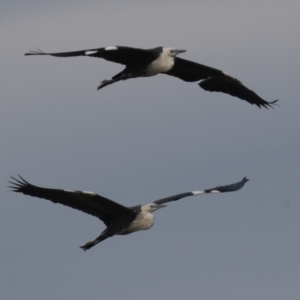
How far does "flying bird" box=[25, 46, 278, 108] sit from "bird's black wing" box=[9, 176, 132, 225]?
9.49ft

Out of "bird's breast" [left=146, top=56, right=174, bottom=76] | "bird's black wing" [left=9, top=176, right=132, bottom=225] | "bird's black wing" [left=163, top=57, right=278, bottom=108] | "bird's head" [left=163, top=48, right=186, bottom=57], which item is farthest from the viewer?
"bird's black wing" [left=163, top=57, right=278, bottom=108]

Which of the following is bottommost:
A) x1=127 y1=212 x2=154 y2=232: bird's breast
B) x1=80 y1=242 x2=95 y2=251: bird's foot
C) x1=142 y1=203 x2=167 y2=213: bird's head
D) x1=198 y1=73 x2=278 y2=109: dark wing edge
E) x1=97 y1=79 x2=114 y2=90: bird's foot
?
x1=80 y1=242 x2=95 y2=251: bird's foot

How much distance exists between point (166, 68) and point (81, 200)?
14.6 feet

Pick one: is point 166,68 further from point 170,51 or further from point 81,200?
point 81,200

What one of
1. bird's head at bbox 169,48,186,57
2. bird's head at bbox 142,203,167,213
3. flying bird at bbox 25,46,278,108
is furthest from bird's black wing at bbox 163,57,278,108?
bird's head at bbox 142,203,167,213

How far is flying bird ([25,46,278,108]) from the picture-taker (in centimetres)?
2938

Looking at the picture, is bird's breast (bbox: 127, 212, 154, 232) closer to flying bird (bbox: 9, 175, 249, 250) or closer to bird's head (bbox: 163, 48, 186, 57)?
flying bird (bbox: 9, 175, 249, 250)

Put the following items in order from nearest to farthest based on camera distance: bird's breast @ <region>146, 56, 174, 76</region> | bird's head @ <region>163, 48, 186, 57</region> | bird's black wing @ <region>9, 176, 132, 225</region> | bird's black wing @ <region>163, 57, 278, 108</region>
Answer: bird's black wing @ <region>9, 176, 132, 225</region>
bird's breast @ <region>146, 56, 174, 76</region>
bird's head @ <region>163, 48, 186, 57</region>
bird's black wing @ <region>163, 57, 278, 108</region>

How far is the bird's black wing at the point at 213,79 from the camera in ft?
109

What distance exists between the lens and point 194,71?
3347 centimetres

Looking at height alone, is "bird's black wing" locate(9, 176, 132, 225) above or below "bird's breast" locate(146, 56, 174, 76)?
below

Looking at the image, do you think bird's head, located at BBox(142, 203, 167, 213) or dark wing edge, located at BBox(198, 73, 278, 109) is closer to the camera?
bird's head, located at BBox(142, 203, 167, 213)

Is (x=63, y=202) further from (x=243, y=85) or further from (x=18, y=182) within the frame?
(x=243, y=85)

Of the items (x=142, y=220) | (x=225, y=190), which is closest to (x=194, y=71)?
(x=225, y=190)
